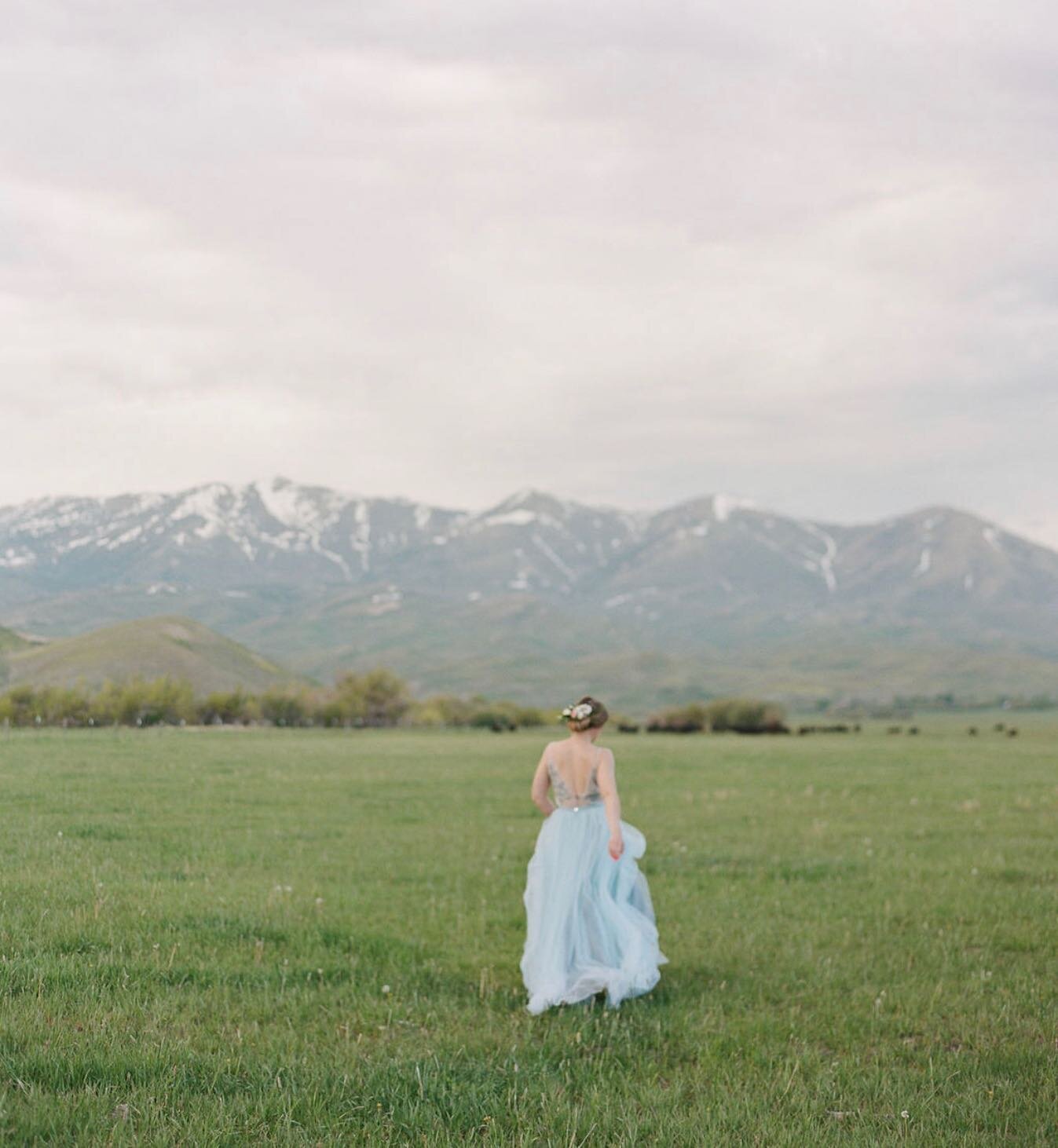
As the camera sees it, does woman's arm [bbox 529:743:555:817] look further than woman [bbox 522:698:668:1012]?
Yes

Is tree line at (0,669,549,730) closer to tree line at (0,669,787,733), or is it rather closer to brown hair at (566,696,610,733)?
tree line at (0,669,787,733)

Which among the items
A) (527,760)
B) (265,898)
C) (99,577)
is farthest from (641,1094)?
(99,577)

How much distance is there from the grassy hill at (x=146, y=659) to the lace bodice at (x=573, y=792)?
27.8 meters

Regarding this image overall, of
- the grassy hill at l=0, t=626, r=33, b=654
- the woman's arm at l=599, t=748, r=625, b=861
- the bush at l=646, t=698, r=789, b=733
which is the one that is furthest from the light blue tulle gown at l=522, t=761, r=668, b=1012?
the bush at l=646, t=698, r=789, b=733

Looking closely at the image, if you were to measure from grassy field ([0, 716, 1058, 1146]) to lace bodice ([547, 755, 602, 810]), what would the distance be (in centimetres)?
230

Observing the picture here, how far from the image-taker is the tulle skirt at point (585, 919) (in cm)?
1208

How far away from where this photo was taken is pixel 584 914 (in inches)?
499

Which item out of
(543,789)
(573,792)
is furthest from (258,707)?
(573,792)

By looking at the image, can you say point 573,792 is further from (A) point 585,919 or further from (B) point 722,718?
(B) point 722,718

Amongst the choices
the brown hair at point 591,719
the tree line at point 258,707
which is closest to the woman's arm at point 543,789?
Result: the brown hair at point 591,719

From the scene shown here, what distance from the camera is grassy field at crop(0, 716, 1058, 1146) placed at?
8.30 meters

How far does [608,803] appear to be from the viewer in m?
12.7

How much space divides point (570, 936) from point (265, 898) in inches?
210

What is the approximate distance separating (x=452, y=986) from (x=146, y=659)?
62.1m
